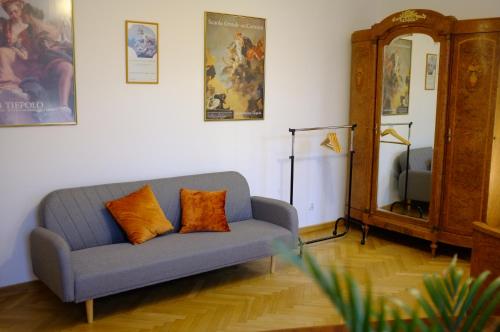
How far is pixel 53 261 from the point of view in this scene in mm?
2988

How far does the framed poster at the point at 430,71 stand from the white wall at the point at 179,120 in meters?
0.98

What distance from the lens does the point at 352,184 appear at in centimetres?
511

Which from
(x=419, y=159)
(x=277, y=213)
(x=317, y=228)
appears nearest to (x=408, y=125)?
(x=419, y=159)

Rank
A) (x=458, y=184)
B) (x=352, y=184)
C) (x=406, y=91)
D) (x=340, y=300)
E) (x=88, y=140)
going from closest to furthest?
(x=340, y=300)
(x=88, y=140)
(x=458, y=184)
(x=406, y=91)
(x=352, y=184)

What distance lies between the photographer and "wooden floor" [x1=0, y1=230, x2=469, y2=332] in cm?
310

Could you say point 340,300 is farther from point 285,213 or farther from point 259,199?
point 259,199

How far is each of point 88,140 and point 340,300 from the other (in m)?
3.15

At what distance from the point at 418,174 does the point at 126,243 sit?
2.61 m

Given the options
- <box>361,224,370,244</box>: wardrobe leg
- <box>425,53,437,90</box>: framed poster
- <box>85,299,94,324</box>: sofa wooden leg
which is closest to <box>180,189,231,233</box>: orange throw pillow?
<box>85,299,94,324</box>: sofa wooden leg

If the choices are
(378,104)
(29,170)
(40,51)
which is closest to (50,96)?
(40,51)

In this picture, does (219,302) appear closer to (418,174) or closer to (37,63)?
(37,63)

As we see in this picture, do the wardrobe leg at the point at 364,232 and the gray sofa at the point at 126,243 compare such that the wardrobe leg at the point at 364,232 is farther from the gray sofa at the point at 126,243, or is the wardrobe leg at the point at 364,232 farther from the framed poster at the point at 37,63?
the framed poster at the point at 37,63

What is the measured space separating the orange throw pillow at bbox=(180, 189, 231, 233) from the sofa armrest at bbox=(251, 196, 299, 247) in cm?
40

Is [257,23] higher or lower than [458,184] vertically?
higher
